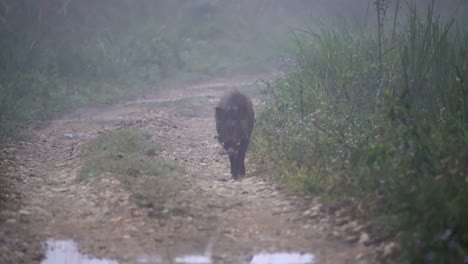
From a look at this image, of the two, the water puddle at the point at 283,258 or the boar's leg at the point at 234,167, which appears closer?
the water puddle at the point at 283,258

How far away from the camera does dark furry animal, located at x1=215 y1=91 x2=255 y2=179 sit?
24.6 ft

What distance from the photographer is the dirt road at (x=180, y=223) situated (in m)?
4.86

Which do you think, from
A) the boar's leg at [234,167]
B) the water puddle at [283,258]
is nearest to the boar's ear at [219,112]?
the boar's leg at [234,167]

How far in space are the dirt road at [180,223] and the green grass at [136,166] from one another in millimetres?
126

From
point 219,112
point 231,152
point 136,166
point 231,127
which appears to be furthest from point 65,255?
point 219,112

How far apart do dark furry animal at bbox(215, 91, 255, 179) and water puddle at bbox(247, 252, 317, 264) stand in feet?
8.43

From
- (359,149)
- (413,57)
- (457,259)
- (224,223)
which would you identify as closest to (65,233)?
(224,223)

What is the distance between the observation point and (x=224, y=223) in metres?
5.59

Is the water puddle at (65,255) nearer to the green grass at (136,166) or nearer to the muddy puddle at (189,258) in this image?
the muddy puddle at (189,258)

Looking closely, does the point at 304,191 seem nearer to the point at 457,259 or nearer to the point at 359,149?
the point at 359,149

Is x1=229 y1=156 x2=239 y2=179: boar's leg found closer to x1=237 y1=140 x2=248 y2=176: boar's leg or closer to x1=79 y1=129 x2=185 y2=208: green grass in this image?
x1=237 y1=140 x2=248 y2=176: boar's leg

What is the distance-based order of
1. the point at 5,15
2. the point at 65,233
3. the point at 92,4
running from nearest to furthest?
the point at 65,233 < the point at 5,15 < the point at 92,4

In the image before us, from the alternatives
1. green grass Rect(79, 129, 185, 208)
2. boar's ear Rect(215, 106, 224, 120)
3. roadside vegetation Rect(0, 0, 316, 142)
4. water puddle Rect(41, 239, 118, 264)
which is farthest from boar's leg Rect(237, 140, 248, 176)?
roadside vegetation Rect(0, 0, 316, 142)

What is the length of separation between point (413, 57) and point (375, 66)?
1.08m
